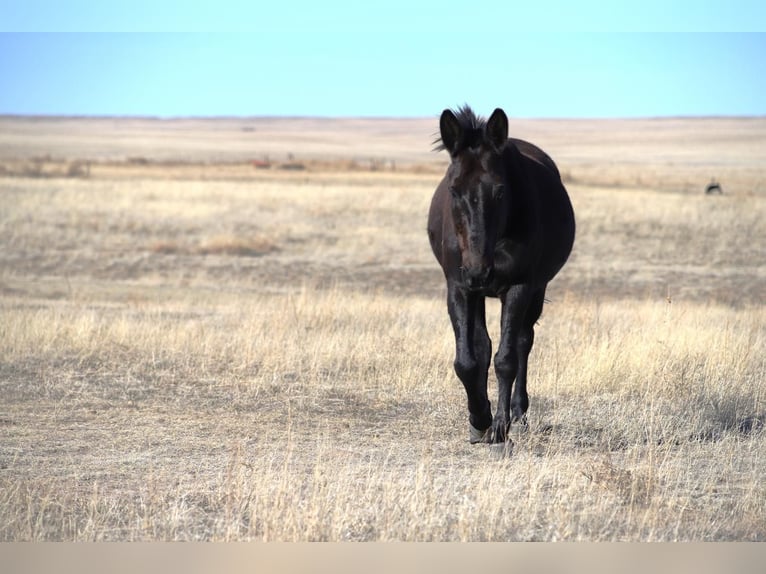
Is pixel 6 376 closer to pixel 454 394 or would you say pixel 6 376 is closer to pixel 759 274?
pixel 454 394

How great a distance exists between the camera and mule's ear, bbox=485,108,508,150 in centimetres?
727

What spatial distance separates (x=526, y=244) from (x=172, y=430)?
322cm

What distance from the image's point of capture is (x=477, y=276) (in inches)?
276

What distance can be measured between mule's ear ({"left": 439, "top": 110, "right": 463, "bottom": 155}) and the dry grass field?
7.26ft

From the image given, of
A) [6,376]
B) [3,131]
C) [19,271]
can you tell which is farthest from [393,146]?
[6,376]

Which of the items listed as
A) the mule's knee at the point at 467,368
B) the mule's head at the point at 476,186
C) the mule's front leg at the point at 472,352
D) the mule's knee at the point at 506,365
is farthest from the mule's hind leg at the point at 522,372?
the mule's head at the point at 476,186

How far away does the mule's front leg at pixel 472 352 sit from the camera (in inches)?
300

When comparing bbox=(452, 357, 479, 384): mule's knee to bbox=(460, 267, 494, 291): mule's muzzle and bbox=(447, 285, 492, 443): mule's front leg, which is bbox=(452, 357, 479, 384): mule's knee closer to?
bbox=(447, 285, 492, 443): mule's front leg

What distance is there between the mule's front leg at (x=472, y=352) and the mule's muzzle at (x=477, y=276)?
1.42 feet

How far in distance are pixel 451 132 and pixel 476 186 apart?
0.54 meters

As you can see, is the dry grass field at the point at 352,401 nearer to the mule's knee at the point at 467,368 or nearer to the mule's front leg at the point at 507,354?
the mule's front leg at the point at 507,354

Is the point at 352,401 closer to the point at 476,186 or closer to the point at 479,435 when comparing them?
the point at 479,435

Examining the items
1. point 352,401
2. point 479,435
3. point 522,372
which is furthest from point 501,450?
point 352,401

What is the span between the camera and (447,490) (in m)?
6.79
